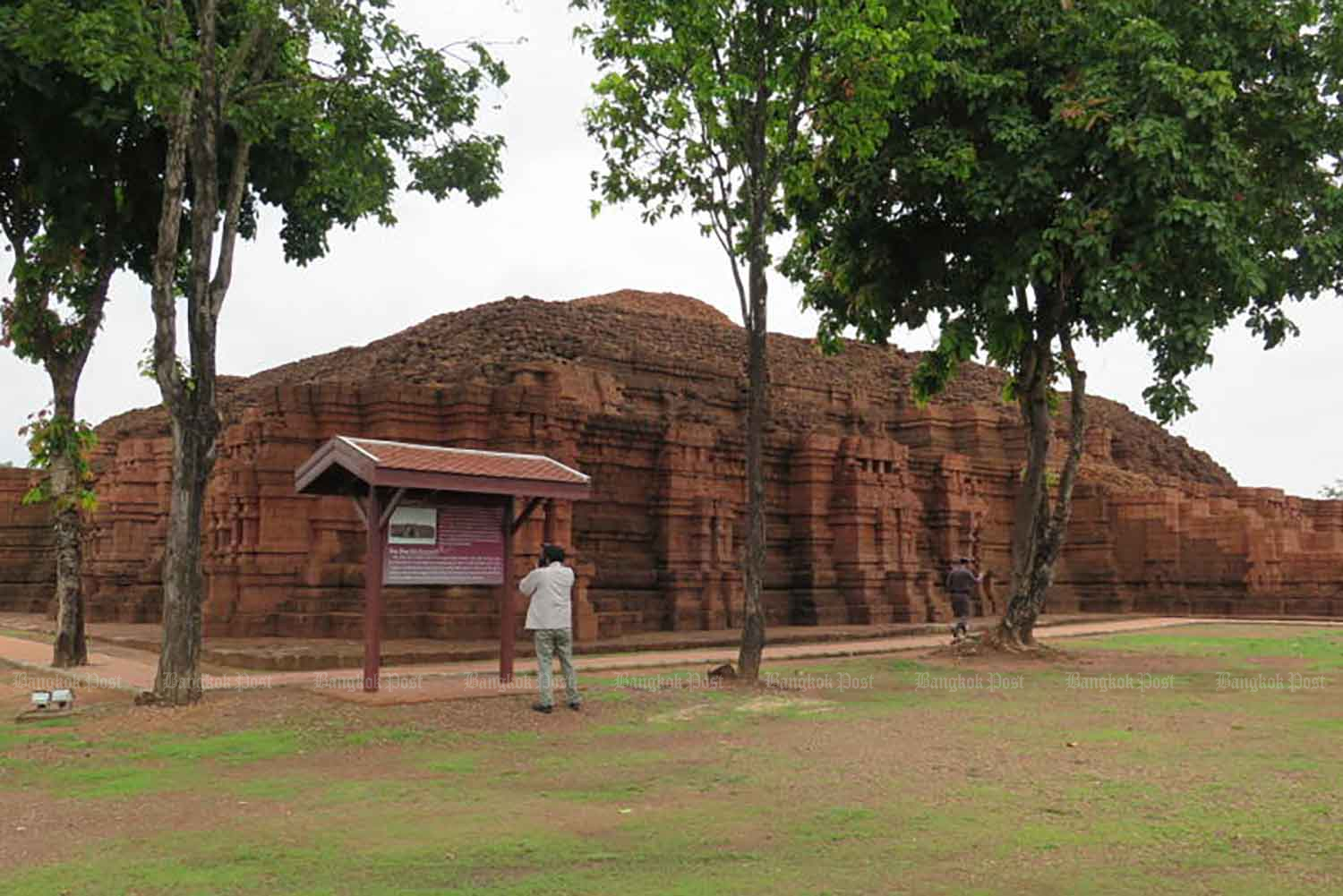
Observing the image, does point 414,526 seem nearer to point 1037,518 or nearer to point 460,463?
point 460,463

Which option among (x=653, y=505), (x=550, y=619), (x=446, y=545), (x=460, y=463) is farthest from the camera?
(x=653, y=505)

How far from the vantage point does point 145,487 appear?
24156 mm

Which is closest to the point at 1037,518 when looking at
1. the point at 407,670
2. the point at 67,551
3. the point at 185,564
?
the point at 407,670

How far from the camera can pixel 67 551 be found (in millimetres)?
14125

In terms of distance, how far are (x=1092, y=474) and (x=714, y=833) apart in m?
34.1

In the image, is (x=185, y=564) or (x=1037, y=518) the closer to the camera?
(x=185, y=564)

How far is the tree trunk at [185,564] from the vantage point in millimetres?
10500

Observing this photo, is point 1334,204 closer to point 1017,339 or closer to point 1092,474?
point 1017,339

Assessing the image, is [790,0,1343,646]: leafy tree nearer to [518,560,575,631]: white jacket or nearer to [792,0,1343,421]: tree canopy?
[792,0,1343,421]: tree canopy

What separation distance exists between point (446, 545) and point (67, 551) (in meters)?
5.47

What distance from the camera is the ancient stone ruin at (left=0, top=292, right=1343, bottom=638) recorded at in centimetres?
1811

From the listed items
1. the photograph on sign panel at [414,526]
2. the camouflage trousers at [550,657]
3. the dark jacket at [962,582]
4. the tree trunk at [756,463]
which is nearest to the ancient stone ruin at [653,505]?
the dark jacket at [962,582]

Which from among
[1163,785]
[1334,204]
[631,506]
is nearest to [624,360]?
[631,506]

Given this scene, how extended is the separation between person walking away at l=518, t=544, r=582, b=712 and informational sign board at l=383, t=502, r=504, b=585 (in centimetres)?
187
